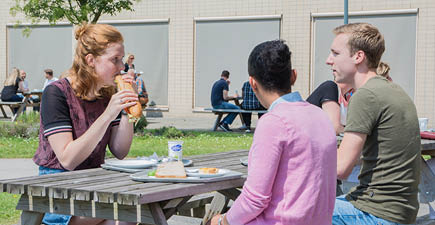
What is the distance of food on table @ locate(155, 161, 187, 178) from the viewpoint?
334 cm

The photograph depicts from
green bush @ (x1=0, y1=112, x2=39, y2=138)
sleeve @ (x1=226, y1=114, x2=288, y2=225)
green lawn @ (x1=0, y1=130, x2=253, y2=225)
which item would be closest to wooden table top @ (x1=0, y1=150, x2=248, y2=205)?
sleeve @ (x1=226, y1=114, x2=288, y2=225)

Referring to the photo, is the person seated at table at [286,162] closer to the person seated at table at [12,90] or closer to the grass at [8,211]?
the grass at [8,211]

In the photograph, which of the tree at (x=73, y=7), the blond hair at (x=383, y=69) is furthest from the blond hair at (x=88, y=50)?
the tree at (x=73, y=7)

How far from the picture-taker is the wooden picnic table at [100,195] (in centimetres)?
300

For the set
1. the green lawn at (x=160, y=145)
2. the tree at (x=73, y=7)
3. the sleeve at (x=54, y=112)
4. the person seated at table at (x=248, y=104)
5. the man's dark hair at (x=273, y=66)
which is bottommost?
the green lawn at (x=160, y=145)

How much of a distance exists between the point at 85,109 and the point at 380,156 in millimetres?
1677

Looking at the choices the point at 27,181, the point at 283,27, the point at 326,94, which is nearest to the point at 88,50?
the point at 27,181

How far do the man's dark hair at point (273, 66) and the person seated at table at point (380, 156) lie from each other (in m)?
0.69

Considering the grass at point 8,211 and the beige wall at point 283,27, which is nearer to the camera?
the grass at point 8,211

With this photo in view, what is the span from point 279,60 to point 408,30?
19.4 metres

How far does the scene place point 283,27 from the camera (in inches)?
901

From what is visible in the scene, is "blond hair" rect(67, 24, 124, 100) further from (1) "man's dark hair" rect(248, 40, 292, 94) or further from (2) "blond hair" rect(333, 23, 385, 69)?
(2) "blond hair" rect(333, 23, 385, 69)

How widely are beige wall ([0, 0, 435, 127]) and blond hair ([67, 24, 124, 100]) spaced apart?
18.6m

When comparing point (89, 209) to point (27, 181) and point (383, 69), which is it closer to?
point (27, 181)
